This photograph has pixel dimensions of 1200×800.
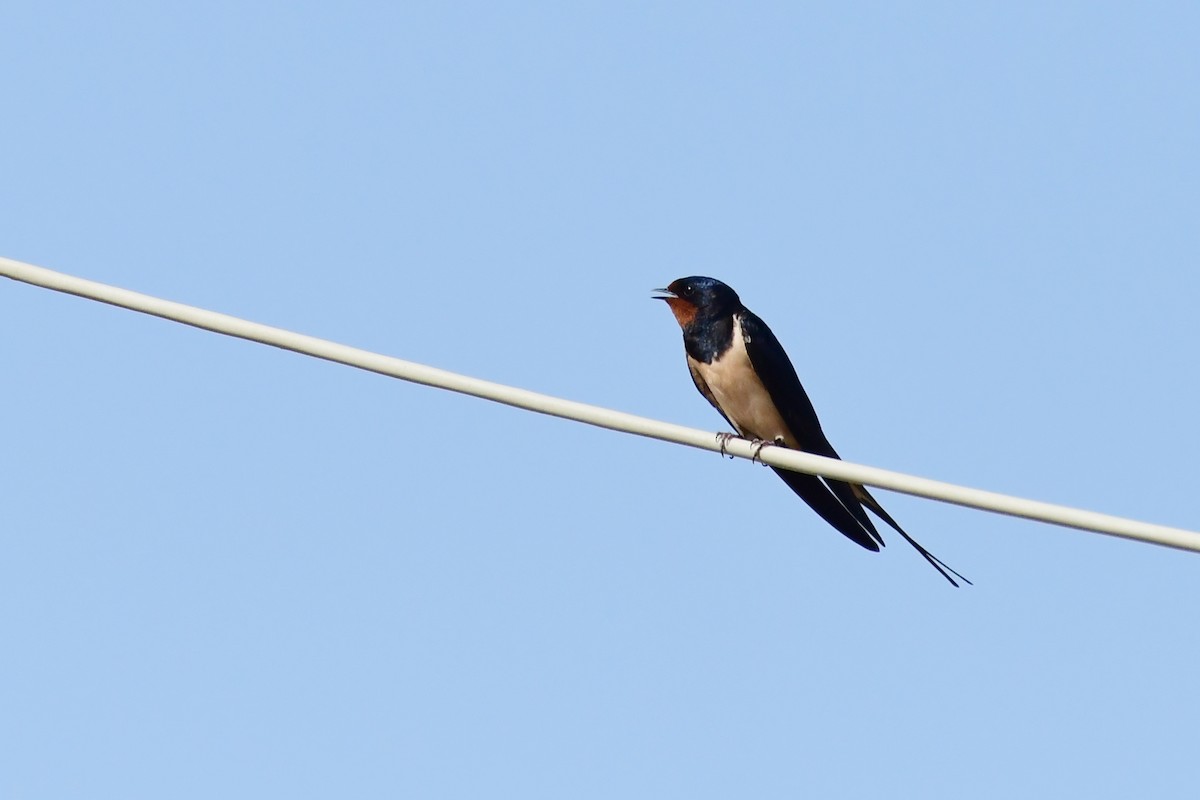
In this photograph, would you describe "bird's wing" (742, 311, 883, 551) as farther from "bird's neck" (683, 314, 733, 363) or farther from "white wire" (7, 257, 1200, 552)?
"white wire" (7, 257, 1200, 552)

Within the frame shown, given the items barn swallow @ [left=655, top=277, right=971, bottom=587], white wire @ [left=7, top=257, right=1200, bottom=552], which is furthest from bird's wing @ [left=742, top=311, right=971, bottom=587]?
white wire @ [left=7, top=257, right=1200, bottom=552]

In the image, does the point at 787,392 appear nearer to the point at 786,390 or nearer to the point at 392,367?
the point at 786,390

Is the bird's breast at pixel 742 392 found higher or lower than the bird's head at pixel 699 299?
lower

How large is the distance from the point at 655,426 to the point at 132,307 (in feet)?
4.66

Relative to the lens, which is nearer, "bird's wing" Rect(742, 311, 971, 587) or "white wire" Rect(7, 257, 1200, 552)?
"white wire" Rect(7, 257, 1200, 552)

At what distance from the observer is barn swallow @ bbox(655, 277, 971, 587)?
8023 mm

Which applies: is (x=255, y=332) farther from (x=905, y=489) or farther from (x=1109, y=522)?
(x=1109, y=522)

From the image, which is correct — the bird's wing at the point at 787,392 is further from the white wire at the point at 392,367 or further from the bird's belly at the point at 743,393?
the white wire at the point at 392,367

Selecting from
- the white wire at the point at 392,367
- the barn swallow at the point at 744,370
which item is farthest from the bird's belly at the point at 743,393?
the white wire at the point at 392,367

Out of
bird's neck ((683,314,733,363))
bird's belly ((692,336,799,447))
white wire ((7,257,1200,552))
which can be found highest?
bird's neck ((683,314,733,363))

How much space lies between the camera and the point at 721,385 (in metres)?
8.05

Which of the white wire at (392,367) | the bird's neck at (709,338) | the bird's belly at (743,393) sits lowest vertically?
the white wire at (392,367)

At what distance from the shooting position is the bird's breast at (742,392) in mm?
8016

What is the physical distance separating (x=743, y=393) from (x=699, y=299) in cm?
50
